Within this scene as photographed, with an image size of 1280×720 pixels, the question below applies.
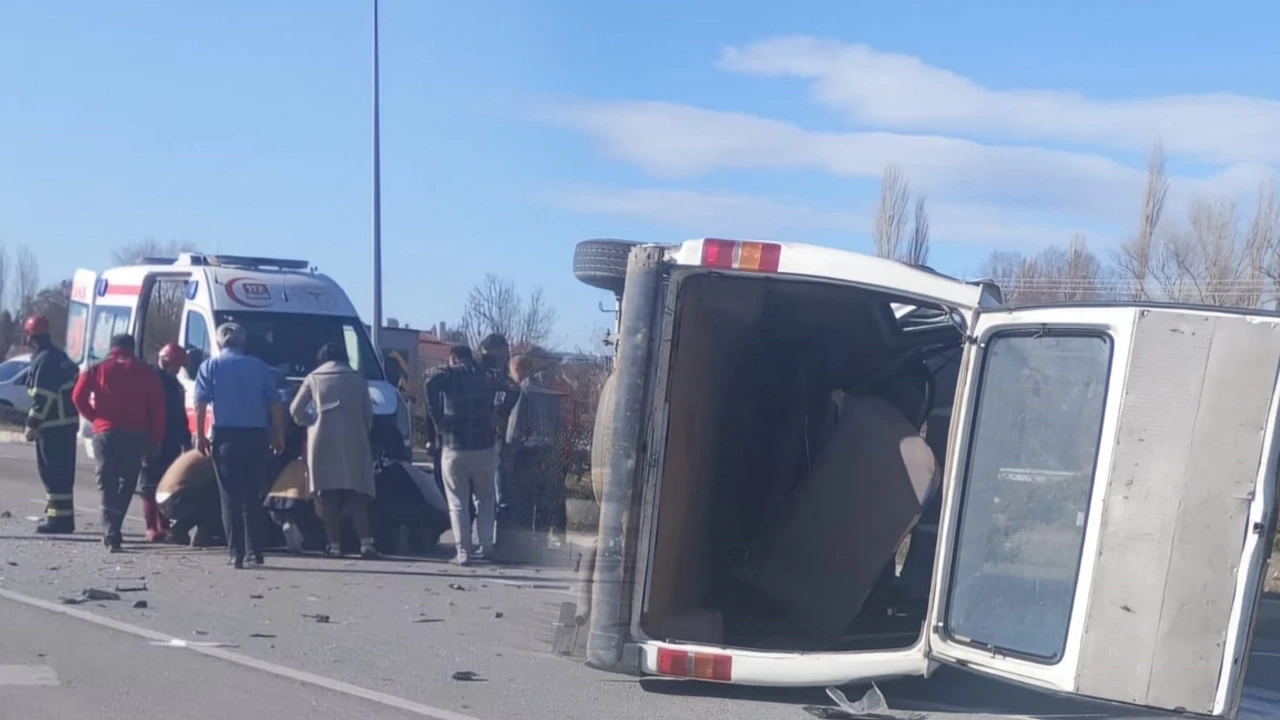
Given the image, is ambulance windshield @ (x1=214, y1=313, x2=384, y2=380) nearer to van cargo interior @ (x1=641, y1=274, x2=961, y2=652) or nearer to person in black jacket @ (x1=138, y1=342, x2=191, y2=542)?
person in black jacket @ (x1=138, y1=342, x2=191, y2=542)

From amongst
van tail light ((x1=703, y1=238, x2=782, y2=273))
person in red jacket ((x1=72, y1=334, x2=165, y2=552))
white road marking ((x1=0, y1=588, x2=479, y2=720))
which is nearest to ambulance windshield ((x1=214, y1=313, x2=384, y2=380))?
person in red jacket ((x1=72, y1=334, x2=165, y2=552))

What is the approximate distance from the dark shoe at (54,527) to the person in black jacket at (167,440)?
2.11 ft

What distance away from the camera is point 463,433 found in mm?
11617

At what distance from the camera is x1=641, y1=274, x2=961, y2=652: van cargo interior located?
24.4 ft

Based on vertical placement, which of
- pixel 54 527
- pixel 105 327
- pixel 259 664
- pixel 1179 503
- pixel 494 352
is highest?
pixel 494 352

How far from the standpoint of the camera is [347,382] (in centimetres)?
1173

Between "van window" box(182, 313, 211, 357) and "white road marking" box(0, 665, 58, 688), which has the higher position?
"van window" box(182, 313, 211, 357)

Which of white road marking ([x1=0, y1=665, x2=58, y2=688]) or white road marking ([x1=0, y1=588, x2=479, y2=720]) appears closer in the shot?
white road marking ([x1=0, y1=588, x2=479, y2=720])

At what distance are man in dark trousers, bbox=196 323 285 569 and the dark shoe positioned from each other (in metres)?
2.55

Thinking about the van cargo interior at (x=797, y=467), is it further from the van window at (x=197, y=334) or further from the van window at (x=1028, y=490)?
the van window at (x=197, y=334)

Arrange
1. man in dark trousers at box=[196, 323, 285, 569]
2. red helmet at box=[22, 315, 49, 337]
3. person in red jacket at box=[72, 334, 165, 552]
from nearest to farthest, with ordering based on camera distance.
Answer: man in dark trousers at box=[196, 323, 285, 569]
person in red jacket at box=[72, 334, 165, 552]
red helmet at box=[22, 315, 49, 337]

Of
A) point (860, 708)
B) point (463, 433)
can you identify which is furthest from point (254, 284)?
point (860, 708)

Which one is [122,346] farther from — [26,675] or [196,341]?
[26,675]

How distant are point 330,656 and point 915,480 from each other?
10.7 ft
